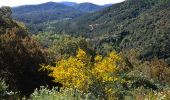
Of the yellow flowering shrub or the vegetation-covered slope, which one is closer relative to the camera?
the yellow flowering shrub

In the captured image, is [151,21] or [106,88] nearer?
[106,88]

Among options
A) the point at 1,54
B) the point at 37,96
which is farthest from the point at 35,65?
the point at 37,96

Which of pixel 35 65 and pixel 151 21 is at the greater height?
pixel 35 65

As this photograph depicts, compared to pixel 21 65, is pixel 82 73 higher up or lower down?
higher up

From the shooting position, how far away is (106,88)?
1224cm

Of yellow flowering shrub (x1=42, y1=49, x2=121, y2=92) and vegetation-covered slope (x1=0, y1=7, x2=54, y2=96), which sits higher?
yellow flowering shrub (x1=42, y1=49, x2=121, y2=92)

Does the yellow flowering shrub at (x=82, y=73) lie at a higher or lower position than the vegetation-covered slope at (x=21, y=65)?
higher

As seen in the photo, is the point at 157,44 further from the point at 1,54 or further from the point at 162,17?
the point at 1,54

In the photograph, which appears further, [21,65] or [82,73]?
[21,65]

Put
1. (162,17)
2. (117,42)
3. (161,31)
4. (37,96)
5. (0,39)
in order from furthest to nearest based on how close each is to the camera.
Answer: (162,17) < (117,42) < (161,31) < (0,39) < (37,96)

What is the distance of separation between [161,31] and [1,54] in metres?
119

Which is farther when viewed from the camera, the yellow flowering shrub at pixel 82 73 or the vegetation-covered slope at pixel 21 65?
the vegetation-covered slope at pixel 21 65

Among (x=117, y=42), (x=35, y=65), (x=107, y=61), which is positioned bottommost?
(x=117, y=42)

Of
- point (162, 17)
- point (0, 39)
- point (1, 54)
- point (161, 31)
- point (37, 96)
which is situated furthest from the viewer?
point (162, 17)
